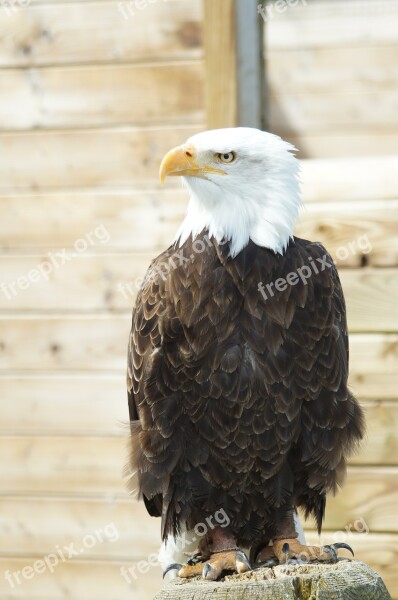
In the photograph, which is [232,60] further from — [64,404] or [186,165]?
[64,404]

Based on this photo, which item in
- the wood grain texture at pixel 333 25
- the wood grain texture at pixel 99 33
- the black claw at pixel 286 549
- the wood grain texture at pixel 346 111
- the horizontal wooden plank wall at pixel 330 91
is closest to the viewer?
the black claw at pixel 286 549

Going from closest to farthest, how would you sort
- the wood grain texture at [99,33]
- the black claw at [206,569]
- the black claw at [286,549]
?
the black claw at [206,569], the black claw at [286,549], the wood grain texture at [99,33]

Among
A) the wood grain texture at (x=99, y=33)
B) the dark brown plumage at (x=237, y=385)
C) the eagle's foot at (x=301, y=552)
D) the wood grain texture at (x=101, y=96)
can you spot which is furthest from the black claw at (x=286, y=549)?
the wood grain texture at (x=99, y=33)

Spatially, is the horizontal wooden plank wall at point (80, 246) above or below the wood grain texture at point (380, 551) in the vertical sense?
above

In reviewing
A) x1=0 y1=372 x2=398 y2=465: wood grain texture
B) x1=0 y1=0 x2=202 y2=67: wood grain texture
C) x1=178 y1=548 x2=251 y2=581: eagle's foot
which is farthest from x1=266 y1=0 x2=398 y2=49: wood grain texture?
x1=178 y1=548 x2=251 y2=581: eagle's foot

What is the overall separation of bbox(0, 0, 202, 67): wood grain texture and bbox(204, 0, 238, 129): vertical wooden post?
0.51ft

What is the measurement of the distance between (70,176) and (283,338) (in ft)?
5.32

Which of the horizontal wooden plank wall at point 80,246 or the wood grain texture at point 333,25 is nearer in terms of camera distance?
the horizontal wooden plank wall at point 80,246

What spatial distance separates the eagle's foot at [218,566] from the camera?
2469 mm

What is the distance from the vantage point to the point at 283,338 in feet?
8.52

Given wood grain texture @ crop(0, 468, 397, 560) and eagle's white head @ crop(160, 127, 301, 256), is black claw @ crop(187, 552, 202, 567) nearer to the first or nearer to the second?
eagle's white head @ crop(160, 127, 301, 256)

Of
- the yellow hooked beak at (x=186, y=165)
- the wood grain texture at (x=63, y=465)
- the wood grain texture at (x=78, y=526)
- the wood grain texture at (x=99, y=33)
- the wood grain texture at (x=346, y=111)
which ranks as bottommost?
the wood grain texture at (x=78, y=526)

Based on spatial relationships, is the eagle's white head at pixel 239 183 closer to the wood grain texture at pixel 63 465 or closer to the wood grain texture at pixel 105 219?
the wood grain texture at pixel 105 219

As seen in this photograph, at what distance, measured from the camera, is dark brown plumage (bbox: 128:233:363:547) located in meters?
2.57
